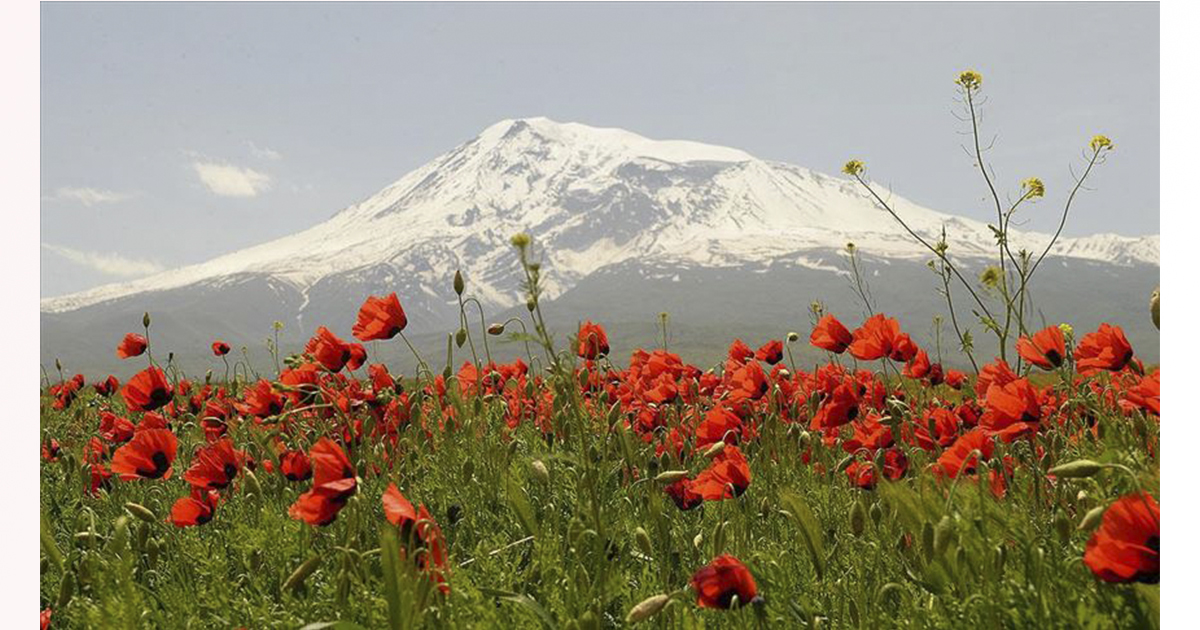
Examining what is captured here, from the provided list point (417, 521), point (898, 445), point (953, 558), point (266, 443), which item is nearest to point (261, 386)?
point (266, 443)

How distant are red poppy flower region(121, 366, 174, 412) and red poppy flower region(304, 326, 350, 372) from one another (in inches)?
30.7

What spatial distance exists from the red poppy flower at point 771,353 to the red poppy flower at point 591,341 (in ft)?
3.49

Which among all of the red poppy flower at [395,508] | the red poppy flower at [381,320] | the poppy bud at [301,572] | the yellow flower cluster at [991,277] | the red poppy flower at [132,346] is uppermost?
the yellow flower cluster at [991,277]

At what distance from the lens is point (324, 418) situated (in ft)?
12.3

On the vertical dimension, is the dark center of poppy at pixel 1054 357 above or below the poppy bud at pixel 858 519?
above

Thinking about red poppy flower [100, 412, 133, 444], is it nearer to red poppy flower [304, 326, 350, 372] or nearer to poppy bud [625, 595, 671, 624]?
red poppy flower [304, 326, 350, 372]

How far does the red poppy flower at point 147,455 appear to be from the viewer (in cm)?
299

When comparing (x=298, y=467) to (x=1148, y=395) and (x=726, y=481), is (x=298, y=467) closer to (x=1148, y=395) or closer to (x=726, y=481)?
(x=726, y=481)

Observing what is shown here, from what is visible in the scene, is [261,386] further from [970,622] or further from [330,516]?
[970,622]

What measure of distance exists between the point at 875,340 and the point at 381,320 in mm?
1928

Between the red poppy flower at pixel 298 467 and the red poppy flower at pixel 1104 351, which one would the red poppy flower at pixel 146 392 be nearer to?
the red poppy flower at pixel 298 467

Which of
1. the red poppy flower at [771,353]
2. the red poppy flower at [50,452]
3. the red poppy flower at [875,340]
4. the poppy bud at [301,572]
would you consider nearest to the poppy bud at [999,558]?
the poppy bud at [301,572]

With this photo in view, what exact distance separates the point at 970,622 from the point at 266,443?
2904 millimetres

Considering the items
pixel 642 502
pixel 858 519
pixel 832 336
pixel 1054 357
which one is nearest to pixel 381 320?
pixel 642 502
